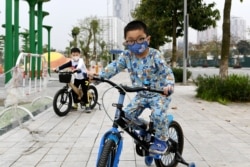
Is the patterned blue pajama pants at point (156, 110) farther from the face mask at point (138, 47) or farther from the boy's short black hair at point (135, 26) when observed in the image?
the boy's short black hair at point (135, 26)

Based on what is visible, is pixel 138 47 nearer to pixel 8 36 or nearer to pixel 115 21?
pixel 8 36

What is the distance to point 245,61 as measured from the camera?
6288 centimetres

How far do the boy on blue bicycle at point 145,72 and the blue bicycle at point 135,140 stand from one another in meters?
0.09

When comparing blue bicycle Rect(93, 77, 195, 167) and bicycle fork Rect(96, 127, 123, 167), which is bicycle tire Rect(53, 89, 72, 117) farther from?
bicycle fork Rect(96, 127, 123, 167)

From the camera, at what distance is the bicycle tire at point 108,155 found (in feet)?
9.78

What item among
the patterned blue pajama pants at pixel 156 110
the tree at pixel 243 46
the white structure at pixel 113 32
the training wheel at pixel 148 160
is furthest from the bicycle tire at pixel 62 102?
the tree at pixel 243 46

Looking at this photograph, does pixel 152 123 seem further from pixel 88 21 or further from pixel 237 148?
pixel 88 21

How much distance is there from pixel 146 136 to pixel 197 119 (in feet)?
14.7

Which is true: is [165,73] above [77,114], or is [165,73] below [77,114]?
above

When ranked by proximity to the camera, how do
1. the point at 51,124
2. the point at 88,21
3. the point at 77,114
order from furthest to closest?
the point at 88,21 < the point at 77,114 < the point at 51,124

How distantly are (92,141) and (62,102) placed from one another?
2843 millimetres

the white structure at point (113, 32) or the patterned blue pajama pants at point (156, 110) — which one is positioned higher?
the white structure at point (113, 32)

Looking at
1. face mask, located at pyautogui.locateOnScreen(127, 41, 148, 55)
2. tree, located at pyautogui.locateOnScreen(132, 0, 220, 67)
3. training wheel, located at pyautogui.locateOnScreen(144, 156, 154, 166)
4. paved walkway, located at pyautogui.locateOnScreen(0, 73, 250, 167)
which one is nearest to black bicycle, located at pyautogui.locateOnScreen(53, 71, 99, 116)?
paved walkway, located at pyautogui.locateOnScreen(0, 73, 250, 167)

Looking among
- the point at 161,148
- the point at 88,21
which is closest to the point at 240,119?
the point at 161,148
